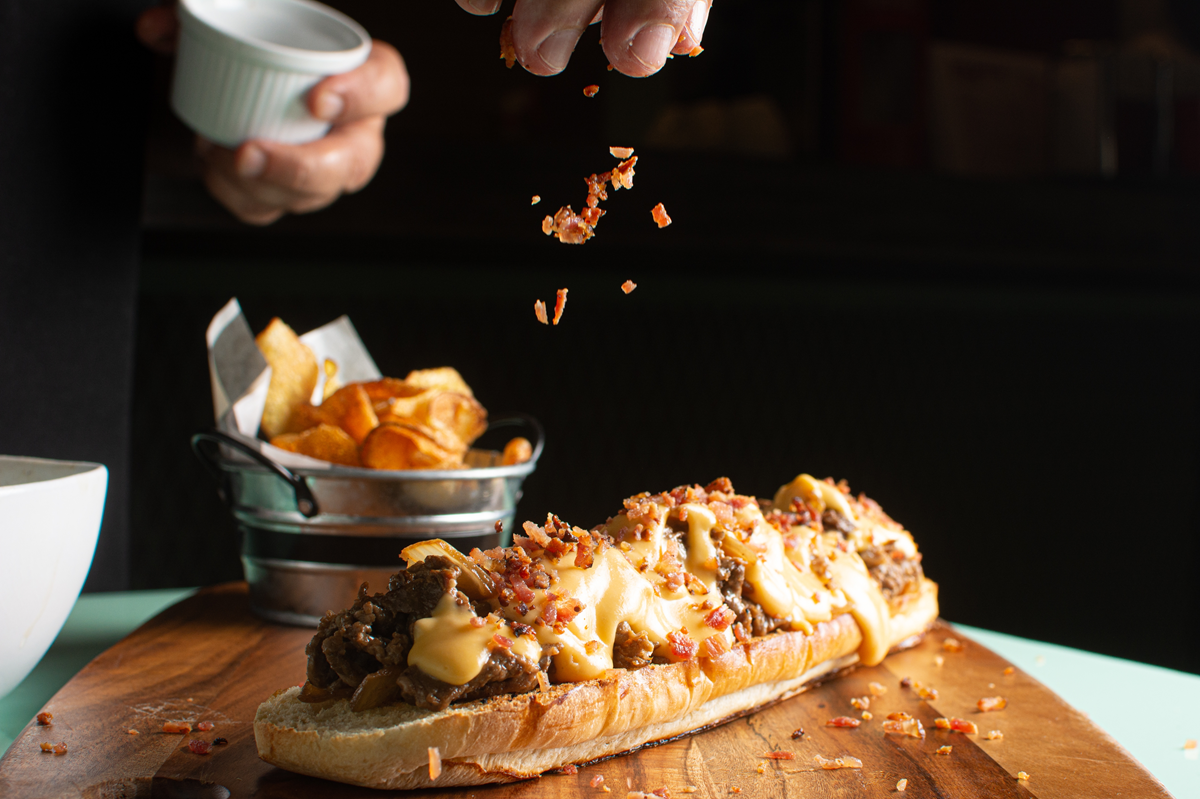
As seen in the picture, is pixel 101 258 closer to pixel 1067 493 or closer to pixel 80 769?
pixel 80 769

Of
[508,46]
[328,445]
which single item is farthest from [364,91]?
[508,46]

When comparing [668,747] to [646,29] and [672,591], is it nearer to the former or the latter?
[672,591]

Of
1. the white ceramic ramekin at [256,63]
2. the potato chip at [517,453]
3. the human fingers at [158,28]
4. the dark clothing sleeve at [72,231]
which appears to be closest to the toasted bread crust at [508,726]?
the potato chip at [517,453]

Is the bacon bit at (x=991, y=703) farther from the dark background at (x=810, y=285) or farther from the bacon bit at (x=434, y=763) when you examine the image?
the dark background at (x=810, y=285)

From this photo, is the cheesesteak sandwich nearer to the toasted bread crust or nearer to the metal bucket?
the toasted bread crust

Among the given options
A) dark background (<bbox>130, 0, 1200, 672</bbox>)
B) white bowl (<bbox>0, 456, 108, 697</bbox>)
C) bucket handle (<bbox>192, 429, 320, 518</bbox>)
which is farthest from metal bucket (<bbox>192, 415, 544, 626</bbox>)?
dark background (<bbox>130, 0, 1200, 672</bbox>)
